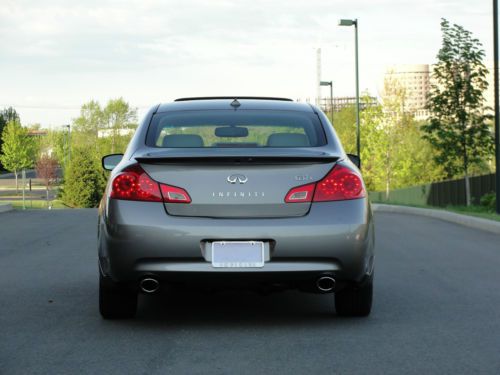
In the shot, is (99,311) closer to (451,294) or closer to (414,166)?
(451,294)

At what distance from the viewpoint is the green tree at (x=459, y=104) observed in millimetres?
28312

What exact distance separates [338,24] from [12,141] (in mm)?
68540

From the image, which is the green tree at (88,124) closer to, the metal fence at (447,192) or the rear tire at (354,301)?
the metal fence at (447,192)

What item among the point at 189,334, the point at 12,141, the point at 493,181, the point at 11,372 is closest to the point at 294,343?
the point at 189,334

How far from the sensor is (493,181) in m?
32.6

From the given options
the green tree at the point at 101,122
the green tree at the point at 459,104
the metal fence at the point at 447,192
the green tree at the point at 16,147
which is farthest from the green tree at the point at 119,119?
the green tree at the point at 459,104

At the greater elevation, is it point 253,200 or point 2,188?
point 253,200

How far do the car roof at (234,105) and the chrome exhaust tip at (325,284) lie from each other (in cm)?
168

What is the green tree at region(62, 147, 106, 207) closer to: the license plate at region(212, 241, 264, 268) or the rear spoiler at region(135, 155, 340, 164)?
the rear spoiler at region(135, 155, 340, 164)

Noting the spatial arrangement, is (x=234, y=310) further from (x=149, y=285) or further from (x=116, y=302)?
(x=149, y=285)

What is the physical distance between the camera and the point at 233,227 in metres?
6.00

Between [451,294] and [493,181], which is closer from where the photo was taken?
[451,294]

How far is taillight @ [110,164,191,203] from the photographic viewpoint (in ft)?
20.0

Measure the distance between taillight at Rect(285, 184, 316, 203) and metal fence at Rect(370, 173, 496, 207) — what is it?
89.6 feet
